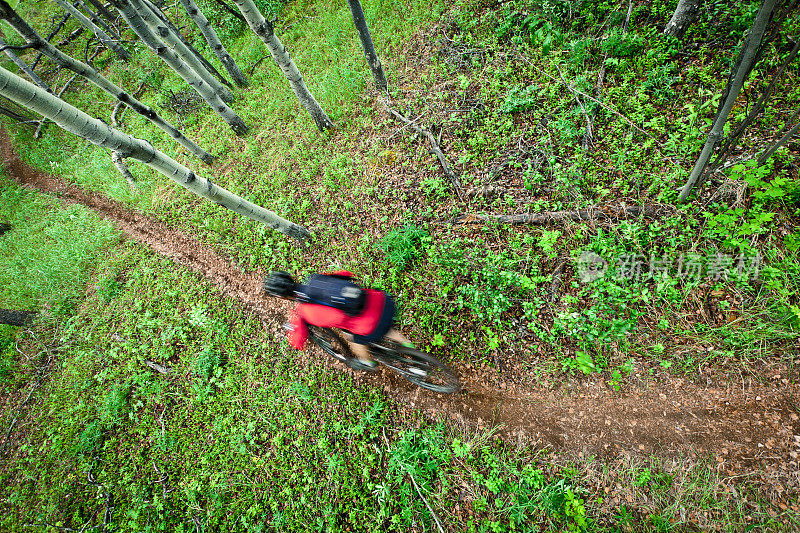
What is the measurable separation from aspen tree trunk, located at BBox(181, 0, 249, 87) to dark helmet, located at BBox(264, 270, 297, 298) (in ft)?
31.3

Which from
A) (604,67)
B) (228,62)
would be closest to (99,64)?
(228,62)

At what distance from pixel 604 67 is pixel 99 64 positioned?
20927 millimetres

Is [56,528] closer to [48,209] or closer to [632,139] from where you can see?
[48,209]

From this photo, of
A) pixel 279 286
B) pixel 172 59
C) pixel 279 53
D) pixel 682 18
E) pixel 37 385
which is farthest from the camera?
pixel 172 59

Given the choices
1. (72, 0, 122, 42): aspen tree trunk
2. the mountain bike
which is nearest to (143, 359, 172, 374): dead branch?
the mountain bike

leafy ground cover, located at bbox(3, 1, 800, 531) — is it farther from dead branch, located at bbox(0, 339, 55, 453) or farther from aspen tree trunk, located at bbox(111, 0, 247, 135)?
aspen tree trunk, located at bbox(111, 0, 247, 135)

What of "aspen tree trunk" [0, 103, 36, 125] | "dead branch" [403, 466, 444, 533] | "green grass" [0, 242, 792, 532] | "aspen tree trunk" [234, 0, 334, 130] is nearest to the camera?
"green grass" [0, 242, 792, 532]

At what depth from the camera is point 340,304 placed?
433 centimetres

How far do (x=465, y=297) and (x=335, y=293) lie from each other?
256 cm

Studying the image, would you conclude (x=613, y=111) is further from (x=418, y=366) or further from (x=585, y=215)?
(x=418, y=366)

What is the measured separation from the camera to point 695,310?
4.90m

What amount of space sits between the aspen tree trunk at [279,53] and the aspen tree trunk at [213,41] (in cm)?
395

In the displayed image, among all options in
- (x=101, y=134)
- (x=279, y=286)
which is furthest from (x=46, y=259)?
(x=279, y=286)

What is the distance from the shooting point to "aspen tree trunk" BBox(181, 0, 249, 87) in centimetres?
915
